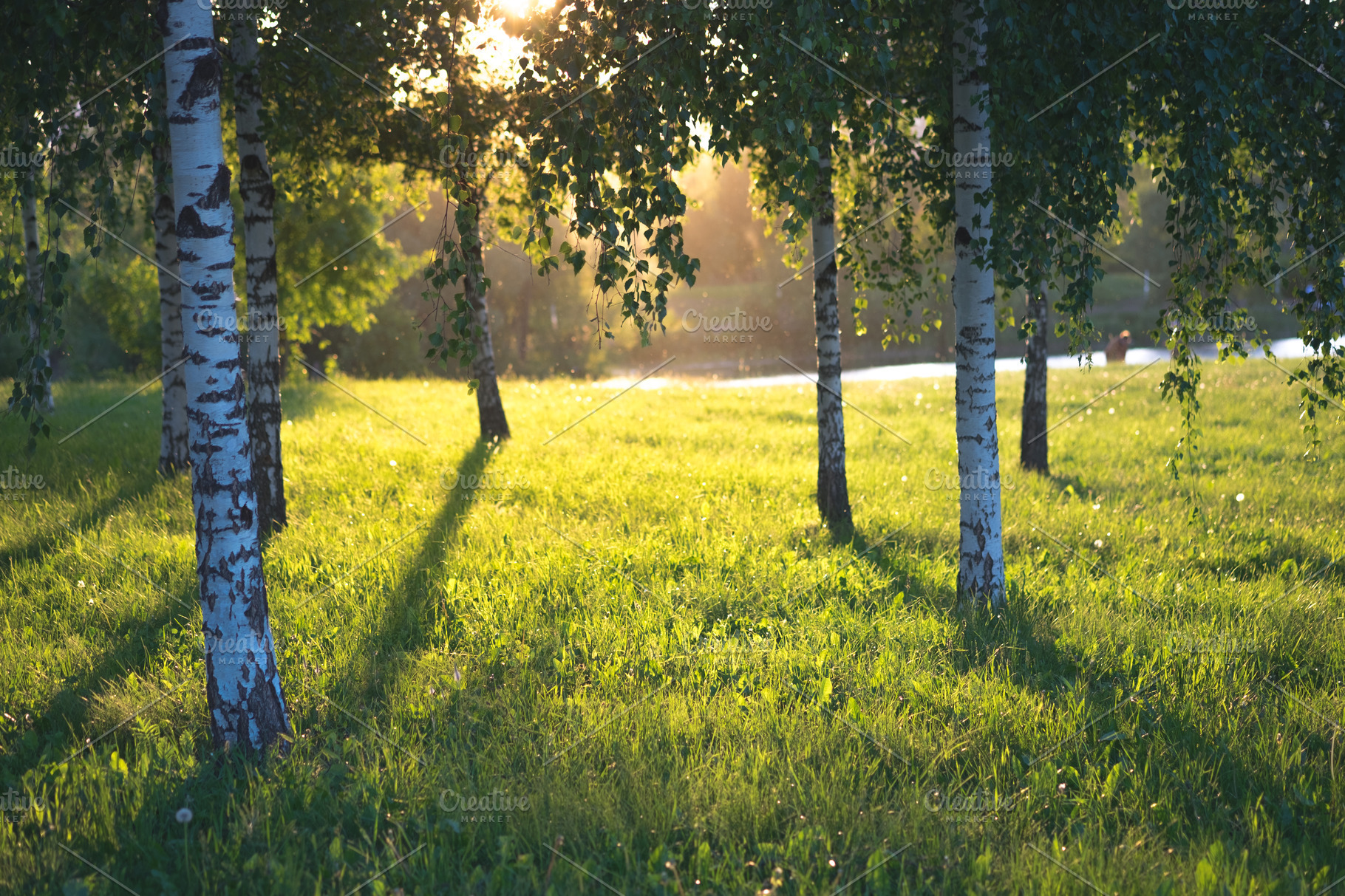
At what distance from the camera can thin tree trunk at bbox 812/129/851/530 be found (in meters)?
7.36

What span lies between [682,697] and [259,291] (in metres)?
5.31

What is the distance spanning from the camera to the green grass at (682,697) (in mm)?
3152

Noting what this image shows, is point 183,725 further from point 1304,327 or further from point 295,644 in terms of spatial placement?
point 1304,327

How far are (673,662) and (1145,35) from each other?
181 inches

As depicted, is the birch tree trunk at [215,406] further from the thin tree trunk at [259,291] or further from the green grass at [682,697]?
the thin tree trunk at [259,291]

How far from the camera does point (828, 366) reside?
7.44 meters
